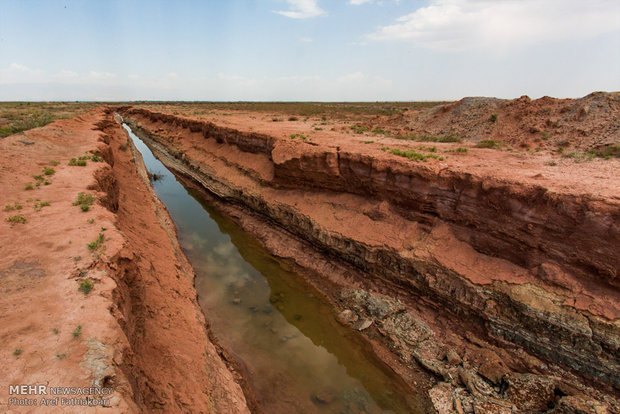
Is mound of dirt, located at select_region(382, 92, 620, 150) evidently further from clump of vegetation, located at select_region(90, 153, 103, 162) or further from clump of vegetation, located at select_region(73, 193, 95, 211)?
clump of vegetation, located at select_region(90, 153, 103, 162)

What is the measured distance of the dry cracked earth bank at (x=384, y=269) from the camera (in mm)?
4721

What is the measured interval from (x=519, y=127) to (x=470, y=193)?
10522 millimetres

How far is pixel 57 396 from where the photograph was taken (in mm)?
3148

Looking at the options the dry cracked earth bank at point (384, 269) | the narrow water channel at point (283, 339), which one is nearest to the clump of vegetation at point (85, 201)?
the dry cracked earth bank at point (384, 269)

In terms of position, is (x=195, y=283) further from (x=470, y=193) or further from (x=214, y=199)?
(x=470, y=193)

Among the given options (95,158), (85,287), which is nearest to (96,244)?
(85,287)

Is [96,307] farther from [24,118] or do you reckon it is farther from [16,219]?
[24,118]

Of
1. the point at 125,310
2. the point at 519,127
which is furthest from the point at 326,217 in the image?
the point at 519,127

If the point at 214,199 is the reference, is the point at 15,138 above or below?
above

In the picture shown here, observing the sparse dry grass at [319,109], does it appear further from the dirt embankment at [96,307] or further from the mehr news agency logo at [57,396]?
the mehr news agency logo at [57,396]

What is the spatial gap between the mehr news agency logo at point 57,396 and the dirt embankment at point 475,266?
7174 mm

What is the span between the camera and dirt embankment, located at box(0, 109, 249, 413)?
11.9 ft

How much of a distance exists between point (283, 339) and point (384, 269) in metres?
4.19

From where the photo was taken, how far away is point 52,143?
583 inches
